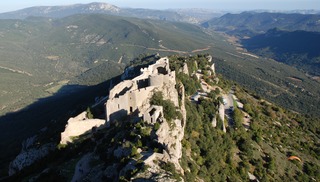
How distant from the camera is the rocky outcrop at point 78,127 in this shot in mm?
43531

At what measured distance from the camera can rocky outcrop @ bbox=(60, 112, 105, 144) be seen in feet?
143

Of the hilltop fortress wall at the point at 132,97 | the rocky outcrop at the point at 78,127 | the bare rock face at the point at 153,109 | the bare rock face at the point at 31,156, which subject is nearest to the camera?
the bare rock face at the point at 153,109

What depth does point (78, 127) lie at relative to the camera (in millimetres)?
43969

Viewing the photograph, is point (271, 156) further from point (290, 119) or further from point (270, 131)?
point (290, 119)

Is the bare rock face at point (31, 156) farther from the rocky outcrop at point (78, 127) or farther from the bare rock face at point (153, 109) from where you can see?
the bare rock face at point (153, 109)

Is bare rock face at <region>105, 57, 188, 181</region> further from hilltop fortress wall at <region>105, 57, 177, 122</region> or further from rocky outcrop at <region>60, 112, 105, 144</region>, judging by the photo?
rocky outcrop at <region>60, 112, 105, 144</region>

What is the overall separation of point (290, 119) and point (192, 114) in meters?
41.4

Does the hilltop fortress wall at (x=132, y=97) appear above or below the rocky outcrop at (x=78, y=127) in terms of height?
above

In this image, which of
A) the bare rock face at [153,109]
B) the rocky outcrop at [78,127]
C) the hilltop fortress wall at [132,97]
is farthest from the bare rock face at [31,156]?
the bare rock face at [153,109]

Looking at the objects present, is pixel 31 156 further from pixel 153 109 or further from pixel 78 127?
pixel 153 109

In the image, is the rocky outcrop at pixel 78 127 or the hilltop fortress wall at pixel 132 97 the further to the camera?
the rocky outcrop at pixel 78 127

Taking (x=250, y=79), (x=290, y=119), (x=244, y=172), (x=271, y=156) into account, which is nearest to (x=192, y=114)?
(x=244, y=172)

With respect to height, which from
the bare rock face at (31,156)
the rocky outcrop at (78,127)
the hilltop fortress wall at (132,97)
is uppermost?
the hilltop fortress wall at (132,97)

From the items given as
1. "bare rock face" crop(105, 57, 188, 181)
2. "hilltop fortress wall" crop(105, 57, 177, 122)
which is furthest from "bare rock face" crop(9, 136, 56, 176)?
"bare rock face" crop(105, 57, 188, 181)
